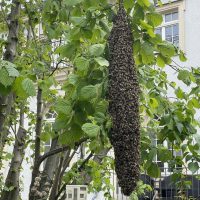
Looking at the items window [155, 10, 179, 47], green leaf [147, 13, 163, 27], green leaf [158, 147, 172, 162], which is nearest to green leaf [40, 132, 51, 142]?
green leaf [158, 147, 172, 162]

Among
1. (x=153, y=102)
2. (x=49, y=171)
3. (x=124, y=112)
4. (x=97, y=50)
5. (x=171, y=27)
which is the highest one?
(x=171, y=27)

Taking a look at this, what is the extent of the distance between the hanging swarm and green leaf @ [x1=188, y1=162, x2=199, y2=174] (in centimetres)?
165

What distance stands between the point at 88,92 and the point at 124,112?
0.46 metres

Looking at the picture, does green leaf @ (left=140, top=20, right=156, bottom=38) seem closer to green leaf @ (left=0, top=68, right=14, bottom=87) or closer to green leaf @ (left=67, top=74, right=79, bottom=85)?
green leaf @ (left=67, top=74, right=79, bottom=85)

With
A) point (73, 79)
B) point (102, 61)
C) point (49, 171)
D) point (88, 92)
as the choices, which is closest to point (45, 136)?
point (49, 171)

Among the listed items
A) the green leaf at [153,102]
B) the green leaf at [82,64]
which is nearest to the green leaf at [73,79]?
the green leaf at [82,64]

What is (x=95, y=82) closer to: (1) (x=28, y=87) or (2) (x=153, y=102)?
(1) (x=28, y=87)

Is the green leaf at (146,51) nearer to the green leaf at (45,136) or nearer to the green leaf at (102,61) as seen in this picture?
the green leaf at (102,61)

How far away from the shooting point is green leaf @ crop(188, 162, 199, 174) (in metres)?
3.88

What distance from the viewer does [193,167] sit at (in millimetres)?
3896

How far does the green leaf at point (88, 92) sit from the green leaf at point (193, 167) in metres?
1.58

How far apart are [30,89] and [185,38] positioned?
969 centimetres

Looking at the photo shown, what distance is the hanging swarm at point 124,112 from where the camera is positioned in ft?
7.52

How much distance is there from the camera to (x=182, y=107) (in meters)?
4.00
